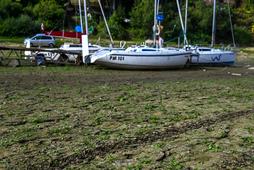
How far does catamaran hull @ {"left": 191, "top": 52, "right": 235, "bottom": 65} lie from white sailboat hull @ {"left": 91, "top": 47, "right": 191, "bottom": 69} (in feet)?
11.2

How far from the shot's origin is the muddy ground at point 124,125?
901cm

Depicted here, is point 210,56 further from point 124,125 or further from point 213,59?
point 124,125

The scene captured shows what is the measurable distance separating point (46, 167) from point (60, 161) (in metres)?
0.39

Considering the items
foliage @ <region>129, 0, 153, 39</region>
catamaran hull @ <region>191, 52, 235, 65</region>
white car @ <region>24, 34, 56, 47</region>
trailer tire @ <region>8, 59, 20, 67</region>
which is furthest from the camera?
foliage @ <region>129, 0, 153, 39</region>

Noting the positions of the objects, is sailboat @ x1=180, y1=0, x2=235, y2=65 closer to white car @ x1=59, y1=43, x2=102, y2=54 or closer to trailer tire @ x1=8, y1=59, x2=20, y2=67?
white car @ x1=59, y1=43, x2=102, y2=54

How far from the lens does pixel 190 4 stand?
248 feet

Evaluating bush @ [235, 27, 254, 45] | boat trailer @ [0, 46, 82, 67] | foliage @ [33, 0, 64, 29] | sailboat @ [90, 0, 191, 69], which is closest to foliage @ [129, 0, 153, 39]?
foliage @ [33, 0, 64, 29]

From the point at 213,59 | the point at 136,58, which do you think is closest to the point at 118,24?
the point at 213,59

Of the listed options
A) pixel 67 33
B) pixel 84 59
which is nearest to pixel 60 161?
pixel 84 59

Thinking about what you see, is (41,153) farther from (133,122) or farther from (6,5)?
(6,5)

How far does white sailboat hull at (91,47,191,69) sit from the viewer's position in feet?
97.9

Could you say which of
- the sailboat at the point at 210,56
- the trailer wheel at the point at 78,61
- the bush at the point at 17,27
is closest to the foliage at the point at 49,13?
the bush at the point at 17,27

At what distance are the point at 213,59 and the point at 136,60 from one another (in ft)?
25.4

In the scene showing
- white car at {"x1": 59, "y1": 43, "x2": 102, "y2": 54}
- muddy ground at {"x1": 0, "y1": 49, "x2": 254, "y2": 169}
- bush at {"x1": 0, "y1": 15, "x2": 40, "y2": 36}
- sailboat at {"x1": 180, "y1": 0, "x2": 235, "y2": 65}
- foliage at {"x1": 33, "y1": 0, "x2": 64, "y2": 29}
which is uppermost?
foliage at {"x1": 33, "y1": 0, "x2": 64, "y2": 29}
